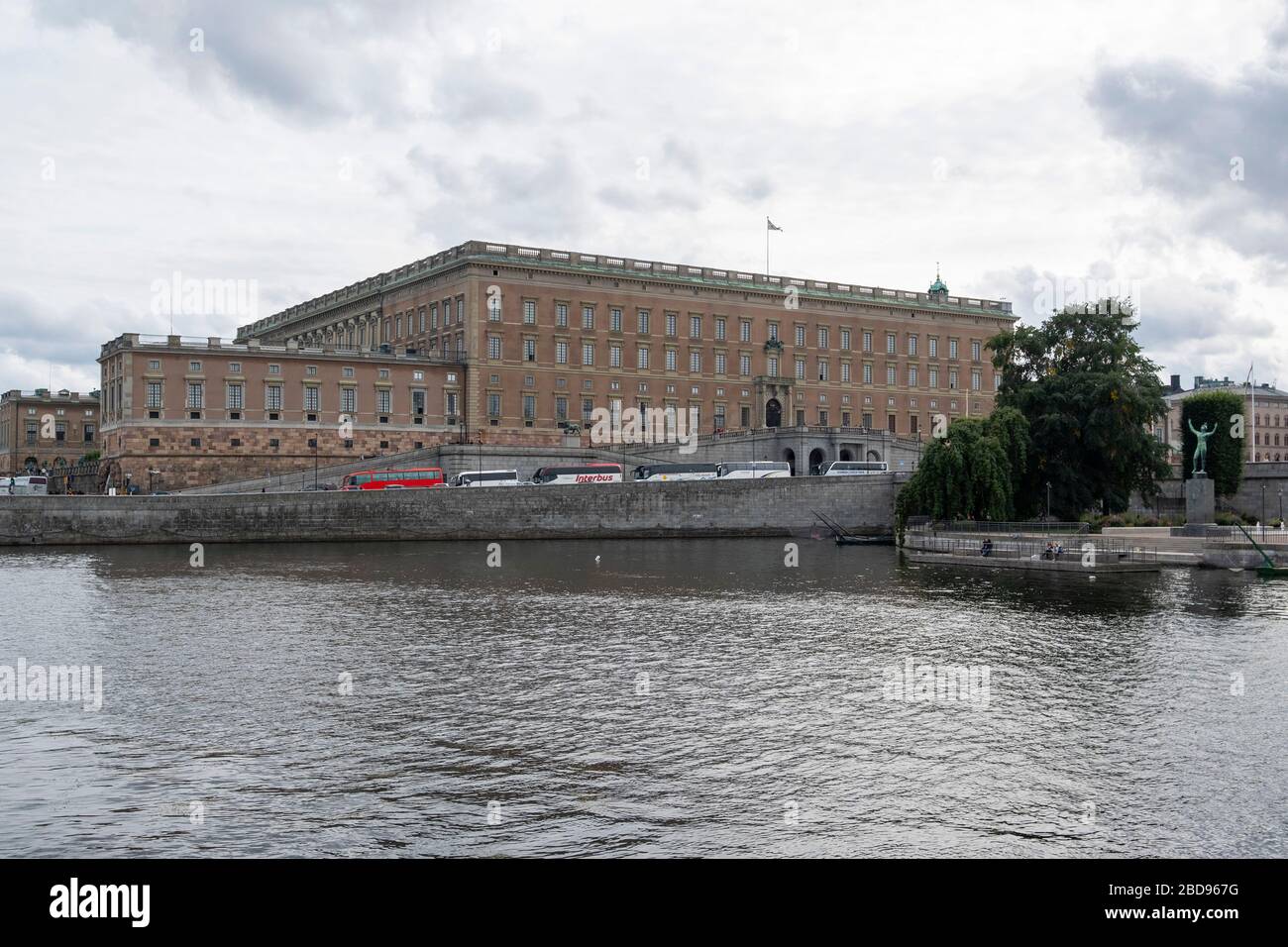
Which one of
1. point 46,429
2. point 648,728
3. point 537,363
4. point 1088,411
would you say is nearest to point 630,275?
point 537,363

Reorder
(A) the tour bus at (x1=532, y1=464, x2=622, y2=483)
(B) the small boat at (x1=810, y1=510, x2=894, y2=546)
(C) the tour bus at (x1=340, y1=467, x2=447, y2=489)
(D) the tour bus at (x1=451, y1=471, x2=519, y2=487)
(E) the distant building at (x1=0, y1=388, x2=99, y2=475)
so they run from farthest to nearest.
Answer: (E) the distant building at (x1=0, y1=388, x2=99, y2=475) → (A) the tour bus at (x1=532, y1=464, x2=622, y2=483) → (D) the tour bus at (x1=451, y1=471, x2=519, y2=487) → (C) the tour bus at (x1=340, y1=467, x2=447, y2=489) → (B) the small boat at (x1=810, y1=510, x2=894, y2=546)

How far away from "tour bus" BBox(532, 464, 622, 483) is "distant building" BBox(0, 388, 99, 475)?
249 feet

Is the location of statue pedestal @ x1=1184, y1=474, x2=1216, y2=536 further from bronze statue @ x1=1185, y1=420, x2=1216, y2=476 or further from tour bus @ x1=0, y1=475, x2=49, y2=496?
tour bus @ x1=0, y1=475, x2=49, y2=496

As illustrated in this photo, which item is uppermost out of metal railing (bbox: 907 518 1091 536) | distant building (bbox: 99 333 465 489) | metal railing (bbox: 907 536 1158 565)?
distant building (bbox: 99 333 465 489)

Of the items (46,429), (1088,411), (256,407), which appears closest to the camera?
(1088,411)

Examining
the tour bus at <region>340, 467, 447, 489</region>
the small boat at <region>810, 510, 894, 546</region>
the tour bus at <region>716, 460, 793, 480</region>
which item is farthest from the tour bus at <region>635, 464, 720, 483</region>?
the tour bus at <region>340, 467, 447, 489</region>

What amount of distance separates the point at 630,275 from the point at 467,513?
38802 millimetres

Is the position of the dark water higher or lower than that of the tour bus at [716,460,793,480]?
lower

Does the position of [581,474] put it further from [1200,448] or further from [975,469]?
[1200,448]

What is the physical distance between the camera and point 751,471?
3625 inches

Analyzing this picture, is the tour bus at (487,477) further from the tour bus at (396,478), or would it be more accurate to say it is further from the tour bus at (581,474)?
the tour bus at (581,474)

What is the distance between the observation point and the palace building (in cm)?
9762

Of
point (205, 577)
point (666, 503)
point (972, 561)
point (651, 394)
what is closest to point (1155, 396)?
point (972, 561)
